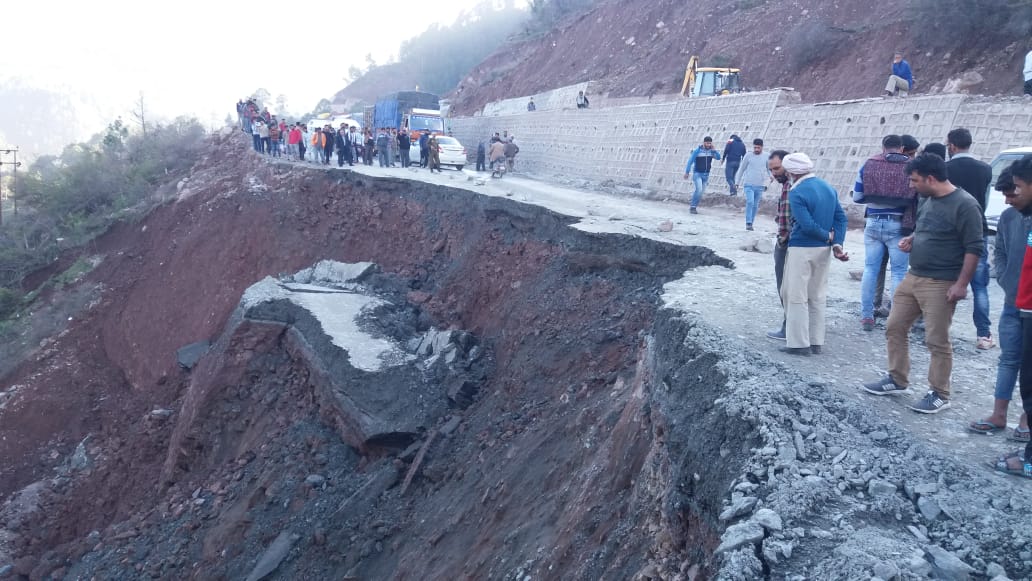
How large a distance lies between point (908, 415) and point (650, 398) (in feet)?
5.03

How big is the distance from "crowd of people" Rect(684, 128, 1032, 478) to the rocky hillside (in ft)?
46.0

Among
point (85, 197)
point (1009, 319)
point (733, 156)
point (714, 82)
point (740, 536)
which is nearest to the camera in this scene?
point (740, 536)

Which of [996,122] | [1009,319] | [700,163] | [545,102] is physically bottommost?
[1009,319]

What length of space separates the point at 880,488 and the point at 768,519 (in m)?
0.59

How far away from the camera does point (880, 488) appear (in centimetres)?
294

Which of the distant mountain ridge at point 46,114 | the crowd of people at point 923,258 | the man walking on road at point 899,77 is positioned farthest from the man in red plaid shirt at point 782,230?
the distant mountain ridge at point 46,114

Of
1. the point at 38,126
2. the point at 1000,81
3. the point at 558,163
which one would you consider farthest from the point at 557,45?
the point at 38,126

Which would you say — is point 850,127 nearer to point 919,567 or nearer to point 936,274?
point 936,274

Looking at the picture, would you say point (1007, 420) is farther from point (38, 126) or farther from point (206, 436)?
point (38, 126)

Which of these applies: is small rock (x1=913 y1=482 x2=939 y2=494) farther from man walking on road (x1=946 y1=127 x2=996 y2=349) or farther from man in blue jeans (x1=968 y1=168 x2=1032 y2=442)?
man walking on road (x1=946 y1=127 x2=996 y2=349)

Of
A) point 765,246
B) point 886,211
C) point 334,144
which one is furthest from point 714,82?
point 886,211

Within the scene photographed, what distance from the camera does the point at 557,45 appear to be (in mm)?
43688

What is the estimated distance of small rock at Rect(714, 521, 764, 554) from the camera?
8.73 feet

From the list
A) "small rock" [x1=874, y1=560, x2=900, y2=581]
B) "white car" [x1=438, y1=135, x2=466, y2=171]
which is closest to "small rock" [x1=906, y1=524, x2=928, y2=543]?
"small rock" [x1=874, y1=560, x2=900, y2=581]
